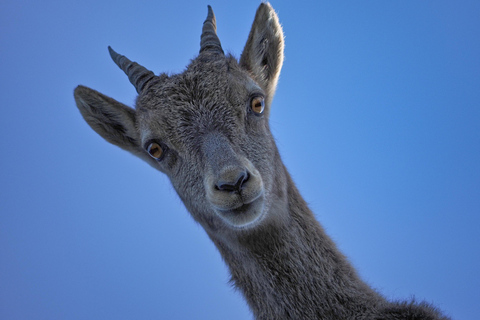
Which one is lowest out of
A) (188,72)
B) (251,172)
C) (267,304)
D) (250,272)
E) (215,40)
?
(267,304)

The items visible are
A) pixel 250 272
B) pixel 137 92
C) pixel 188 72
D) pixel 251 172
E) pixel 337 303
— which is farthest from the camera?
pixel 137 92

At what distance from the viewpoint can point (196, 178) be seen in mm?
5441

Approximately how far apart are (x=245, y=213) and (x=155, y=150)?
161 centimetres

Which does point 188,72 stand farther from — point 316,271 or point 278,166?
point 316,271

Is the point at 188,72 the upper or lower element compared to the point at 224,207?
upper

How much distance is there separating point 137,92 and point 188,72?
99 centimetres

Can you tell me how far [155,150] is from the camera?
5.83 m

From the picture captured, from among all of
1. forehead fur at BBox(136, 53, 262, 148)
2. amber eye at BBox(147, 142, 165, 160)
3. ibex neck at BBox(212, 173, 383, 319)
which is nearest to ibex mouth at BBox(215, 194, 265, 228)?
ibex neck at BBox(212, 173, 383, 319)

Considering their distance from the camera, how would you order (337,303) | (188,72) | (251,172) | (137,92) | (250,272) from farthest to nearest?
(137,92) < (188,72) < (250,272) < (337,303) < (251,172)

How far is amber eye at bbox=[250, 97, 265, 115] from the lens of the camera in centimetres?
575

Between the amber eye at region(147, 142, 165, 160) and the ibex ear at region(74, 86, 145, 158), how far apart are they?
62cm

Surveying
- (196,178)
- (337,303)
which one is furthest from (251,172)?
(337,303)

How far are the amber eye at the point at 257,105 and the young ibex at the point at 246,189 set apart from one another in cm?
1

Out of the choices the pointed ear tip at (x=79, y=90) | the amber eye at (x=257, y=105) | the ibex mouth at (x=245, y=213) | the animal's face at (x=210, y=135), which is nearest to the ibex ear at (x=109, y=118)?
the pointed ear tip at (x=79, y=90)
